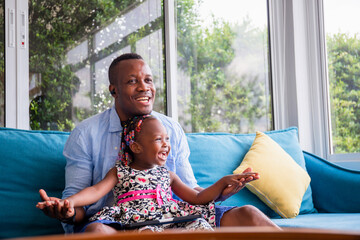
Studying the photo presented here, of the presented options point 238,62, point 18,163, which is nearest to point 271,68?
point 238,62

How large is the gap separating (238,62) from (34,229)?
6.56 ft

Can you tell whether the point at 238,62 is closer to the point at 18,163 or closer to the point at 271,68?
the point at 271,68

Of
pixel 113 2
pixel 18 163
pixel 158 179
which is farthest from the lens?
pixel 113 2

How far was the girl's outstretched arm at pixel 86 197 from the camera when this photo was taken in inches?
58.5

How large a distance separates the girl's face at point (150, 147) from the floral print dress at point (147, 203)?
0.04m

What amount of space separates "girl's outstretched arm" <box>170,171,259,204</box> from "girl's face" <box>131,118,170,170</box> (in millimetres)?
114

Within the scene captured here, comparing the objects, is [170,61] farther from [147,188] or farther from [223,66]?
[147,188]

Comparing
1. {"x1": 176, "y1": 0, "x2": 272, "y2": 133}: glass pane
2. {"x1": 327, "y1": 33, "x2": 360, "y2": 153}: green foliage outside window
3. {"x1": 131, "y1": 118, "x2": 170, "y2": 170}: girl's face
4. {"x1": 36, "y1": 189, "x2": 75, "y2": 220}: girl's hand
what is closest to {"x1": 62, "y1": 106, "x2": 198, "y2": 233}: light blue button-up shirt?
{"x1": 131, "y1": 118, "x2": 170, "y2": 170}: girl's face

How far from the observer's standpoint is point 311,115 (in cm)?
334

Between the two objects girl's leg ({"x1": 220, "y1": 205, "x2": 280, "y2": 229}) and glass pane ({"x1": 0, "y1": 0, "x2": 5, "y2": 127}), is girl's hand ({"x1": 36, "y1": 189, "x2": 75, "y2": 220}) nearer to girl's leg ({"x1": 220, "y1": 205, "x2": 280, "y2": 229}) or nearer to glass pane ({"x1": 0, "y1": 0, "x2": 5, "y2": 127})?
girl's leg ({"x1": 220, "y1": 205, "x2": 280, "y2": 229})

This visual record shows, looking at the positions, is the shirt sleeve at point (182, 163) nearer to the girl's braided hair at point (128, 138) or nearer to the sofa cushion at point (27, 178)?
the girl's braided hair at point (128, 138)

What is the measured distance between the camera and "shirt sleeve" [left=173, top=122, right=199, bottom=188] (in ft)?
6.64

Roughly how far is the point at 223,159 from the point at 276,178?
296 millimetres

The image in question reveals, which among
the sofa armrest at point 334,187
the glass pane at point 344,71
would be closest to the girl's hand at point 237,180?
the sofa armrest at point 334,187
